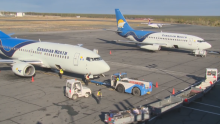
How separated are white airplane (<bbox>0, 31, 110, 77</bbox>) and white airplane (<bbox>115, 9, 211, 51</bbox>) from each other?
77.6 feet

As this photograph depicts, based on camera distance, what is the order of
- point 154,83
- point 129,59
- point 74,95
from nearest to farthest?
point 74,95
point 154,83
point 129,59

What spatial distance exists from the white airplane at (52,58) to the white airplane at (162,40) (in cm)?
2365

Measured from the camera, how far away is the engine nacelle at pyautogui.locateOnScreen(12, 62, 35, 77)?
26609 millimetres

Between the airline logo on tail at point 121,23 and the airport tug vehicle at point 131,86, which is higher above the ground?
the airline logo on tail at point 121,23

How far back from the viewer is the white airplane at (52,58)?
25.1 metres

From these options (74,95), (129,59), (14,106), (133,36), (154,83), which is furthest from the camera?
(133,36)

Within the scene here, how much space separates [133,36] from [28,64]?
29.8 m

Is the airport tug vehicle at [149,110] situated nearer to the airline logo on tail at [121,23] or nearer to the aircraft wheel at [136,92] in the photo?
the aircraft wheel at [136,92]

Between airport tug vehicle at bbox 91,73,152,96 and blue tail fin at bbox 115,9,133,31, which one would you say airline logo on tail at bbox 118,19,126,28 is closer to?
blue tail fin at bbox 115,9,133,31

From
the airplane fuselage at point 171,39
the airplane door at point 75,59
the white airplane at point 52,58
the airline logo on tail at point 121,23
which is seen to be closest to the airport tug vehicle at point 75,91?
the white airplane at point 52,58

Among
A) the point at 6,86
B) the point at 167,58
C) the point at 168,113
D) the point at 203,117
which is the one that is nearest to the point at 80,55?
the point at 6,86

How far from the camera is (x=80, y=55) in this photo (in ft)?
84.5

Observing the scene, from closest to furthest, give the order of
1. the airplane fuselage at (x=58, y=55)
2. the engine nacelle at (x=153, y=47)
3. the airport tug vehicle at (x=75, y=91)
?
the airport tug vehicle at (x=75, y=91) → the airplane fuselage at (x=58, y=55) → the engine nacelle at (x=153, y=47)

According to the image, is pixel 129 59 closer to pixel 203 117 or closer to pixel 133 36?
pixel 133 36
